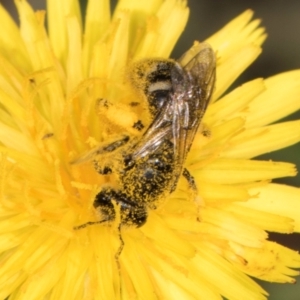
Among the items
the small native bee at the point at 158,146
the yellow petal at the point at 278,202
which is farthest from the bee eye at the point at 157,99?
the yellow petal at the point at 278,202

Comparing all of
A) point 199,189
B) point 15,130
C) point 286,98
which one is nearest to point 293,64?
point 286,98

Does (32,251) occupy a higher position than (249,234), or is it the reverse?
(32,251)

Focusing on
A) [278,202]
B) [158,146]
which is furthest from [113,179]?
[278,202]

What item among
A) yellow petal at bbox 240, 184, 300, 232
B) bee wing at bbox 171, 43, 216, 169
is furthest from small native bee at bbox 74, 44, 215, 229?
yellow petal at bbox 240, 184, 300, 232

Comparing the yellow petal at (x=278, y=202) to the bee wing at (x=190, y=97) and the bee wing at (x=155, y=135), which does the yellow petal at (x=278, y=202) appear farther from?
the bee wing at (x=155, y=135)

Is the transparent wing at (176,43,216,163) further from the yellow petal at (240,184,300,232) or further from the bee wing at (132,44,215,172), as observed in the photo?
the yellow petal at (240,184,300,232)

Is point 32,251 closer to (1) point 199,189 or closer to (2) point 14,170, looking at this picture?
(2) point 14,170
